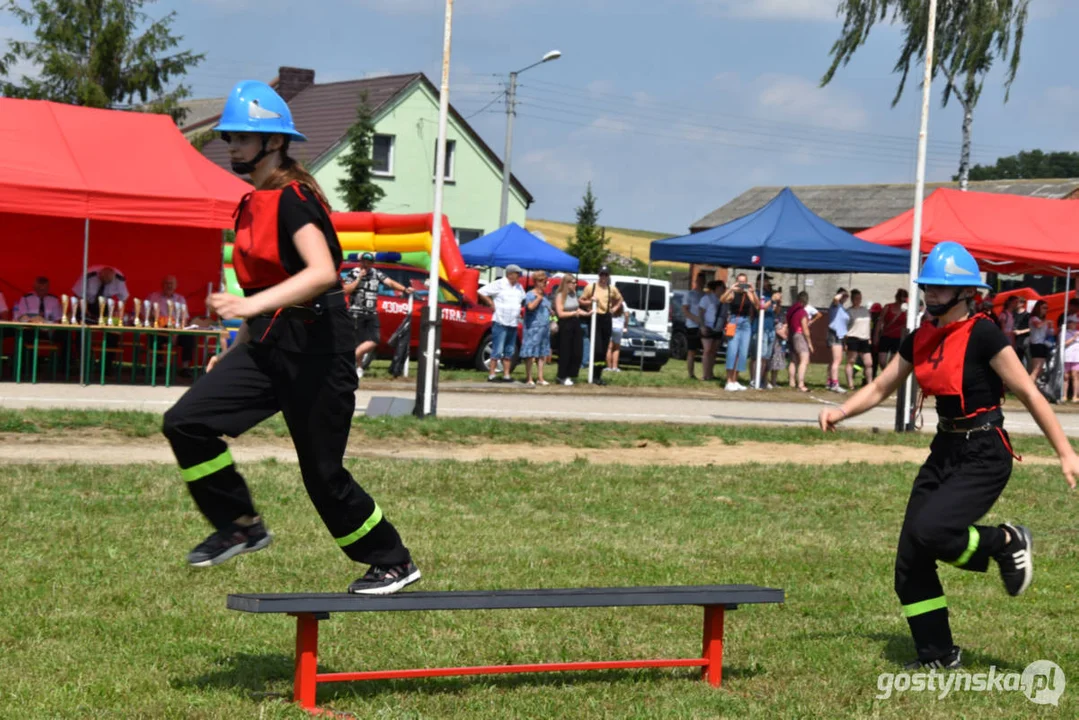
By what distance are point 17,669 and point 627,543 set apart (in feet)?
14.8

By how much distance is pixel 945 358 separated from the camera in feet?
20.0

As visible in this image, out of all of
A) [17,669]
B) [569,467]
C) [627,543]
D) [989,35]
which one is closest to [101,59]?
[989,35]

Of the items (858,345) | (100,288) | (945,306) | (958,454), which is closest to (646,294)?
(858,345)

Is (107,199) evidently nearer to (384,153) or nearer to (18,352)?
(18,352)

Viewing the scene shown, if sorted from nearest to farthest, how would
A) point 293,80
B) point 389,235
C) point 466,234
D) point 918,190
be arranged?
1. point 918,190
2. point 389,235
3. point 466,234
4. point 293,80

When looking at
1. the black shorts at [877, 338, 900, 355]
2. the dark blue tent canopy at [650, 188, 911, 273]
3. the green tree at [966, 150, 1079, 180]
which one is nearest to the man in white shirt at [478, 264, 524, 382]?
the dark blue tent canopy at [650, 188, 911, 273]

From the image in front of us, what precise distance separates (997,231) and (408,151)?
33404 millimetres

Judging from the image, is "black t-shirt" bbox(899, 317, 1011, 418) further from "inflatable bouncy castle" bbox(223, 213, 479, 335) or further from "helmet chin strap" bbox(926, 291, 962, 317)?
"inflatable bouncy castle" bbox(223, 213, 479, 335)

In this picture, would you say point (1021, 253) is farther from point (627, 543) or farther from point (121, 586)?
point (121, 586)

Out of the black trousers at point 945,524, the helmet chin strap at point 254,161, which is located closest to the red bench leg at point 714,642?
the black trousers at point 945,524

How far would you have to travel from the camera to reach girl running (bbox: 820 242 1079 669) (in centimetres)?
604

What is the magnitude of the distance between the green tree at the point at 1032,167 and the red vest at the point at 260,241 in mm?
97752

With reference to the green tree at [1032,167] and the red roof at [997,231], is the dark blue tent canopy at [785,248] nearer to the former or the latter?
the red roof at [997,231]

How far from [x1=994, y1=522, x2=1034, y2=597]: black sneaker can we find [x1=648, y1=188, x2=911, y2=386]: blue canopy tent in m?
16.1
